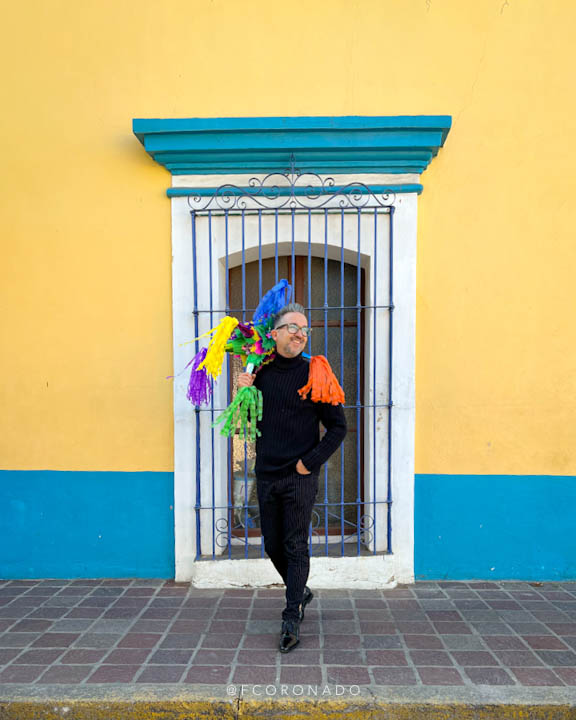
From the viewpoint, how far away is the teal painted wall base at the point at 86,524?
3861 mm

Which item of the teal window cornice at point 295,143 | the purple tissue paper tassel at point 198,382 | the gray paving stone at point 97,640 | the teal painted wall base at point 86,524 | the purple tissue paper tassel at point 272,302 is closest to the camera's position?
the gray paving stone at point 97,640

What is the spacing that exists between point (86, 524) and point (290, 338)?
225 cm

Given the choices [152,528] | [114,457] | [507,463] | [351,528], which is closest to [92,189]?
[114,457]

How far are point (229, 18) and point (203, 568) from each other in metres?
3.90

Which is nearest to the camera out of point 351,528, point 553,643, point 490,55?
point 553,643

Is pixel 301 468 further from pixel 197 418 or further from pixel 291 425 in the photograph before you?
pixel 197 418

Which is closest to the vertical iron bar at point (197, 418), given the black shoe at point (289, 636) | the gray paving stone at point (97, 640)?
the gray paving stone at point (97, 640)

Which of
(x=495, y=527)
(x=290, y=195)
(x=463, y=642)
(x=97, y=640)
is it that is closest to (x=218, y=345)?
(x=290, y=195)

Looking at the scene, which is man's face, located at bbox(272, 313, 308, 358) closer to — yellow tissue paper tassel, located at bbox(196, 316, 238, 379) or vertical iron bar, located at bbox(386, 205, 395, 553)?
yellow tissue paper tassel, located at bbox(196, 316, 238, 379)

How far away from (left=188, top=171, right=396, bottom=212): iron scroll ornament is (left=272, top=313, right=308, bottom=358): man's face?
1.22m

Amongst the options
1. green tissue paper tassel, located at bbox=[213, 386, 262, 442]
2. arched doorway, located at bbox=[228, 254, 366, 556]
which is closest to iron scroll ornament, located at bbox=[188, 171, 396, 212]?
arched doorway, located at bbox=[228, 254, 366, 556]

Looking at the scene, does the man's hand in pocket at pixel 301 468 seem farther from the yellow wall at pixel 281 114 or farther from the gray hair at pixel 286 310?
the yellow wall at pixel 281 114

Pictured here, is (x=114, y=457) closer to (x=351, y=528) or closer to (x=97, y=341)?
(x=97, y=341)

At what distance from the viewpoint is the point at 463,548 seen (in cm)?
381
